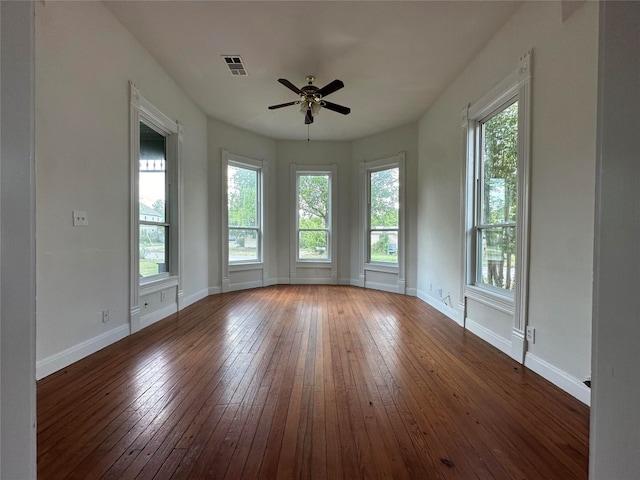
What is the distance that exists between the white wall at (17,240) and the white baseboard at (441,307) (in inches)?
154

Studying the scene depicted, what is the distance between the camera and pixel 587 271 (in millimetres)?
2020

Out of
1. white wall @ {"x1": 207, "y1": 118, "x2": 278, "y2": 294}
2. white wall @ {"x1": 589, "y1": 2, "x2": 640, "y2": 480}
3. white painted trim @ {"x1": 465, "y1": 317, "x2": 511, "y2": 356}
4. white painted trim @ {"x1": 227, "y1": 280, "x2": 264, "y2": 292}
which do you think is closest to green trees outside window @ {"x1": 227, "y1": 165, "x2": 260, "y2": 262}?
Result: white wall @ {"x1": 207, "y1": 118, "x2": 278, "y2": 294}

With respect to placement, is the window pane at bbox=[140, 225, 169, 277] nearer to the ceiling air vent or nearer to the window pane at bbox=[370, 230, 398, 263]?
the ceiling air vent

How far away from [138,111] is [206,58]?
95 centimetres

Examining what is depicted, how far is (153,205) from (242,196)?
7.36 feet

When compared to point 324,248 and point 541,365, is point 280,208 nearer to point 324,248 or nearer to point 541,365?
point 324,248

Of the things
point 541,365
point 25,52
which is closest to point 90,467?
point 25,52

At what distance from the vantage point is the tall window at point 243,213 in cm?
593

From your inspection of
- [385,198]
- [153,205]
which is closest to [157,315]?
[153,205]

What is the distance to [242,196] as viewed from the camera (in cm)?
613

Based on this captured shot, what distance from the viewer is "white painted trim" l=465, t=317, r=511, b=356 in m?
2.90

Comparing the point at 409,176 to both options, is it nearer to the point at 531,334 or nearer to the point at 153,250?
the point at 531,334

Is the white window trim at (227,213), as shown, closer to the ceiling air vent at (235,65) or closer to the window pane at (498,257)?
the ceiling air vent at (235,65)

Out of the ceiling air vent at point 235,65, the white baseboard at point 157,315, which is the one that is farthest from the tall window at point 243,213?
the ceiling air vent at point 235,65
